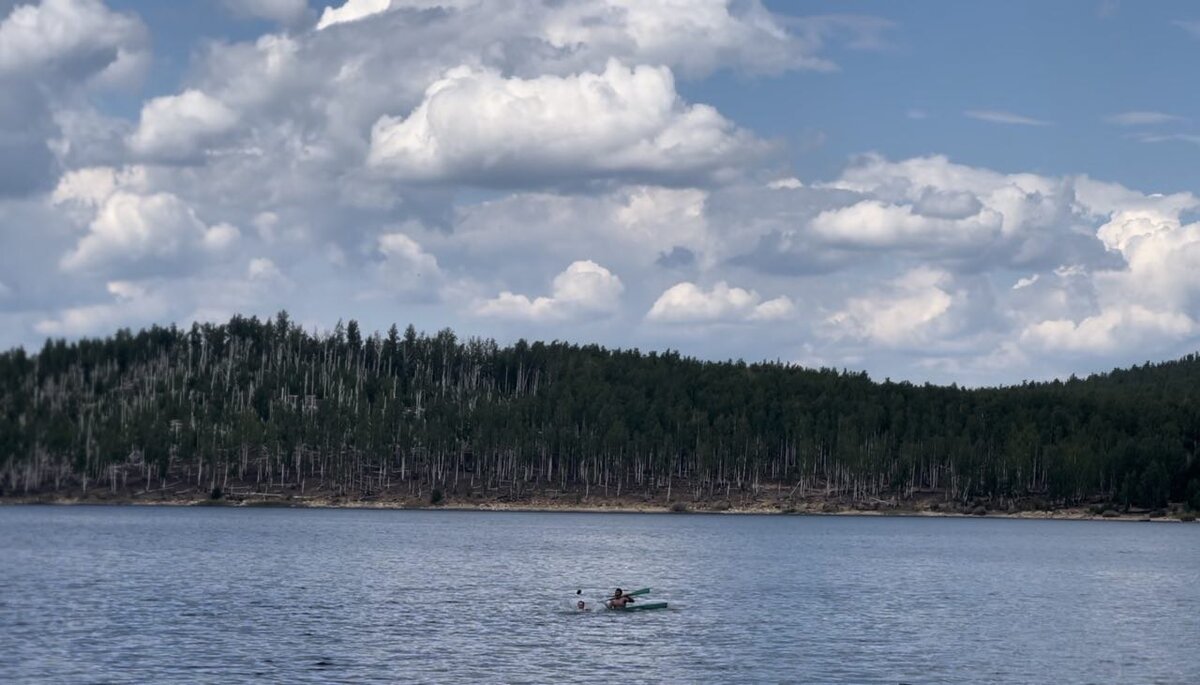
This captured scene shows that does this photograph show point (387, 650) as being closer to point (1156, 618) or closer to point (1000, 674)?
point (1000, 674)

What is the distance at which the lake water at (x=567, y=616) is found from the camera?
67.9m

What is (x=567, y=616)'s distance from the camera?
Answer: 90.1 meters

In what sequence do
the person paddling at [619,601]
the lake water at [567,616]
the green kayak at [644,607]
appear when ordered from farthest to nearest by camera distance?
the person paddling at [619,601], the green kayak at [644,607], the lake water at [567,616]

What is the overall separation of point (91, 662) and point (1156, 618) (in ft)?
227

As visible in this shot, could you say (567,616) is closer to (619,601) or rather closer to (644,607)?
(619,601)

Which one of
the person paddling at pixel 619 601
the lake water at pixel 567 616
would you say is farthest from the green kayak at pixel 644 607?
the lake water at pixel 567 616

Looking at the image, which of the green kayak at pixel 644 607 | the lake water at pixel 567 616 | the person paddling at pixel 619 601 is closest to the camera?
the lake water at pixel 567 616

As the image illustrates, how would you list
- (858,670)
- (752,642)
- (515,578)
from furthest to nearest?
(515,578) → (752,642) → (858,670)

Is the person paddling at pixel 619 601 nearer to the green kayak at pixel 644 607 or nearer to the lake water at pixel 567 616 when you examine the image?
the green kayak at pixel 644 607

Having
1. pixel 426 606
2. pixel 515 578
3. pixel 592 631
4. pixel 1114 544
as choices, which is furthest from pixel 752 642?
pixel 1114 544

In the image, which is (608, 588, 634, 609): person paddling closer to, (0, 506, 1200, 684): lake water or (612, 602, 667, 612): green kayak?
(612, 602, 667, 612): green kayak

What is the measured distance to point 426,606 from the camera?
9344 centimetres

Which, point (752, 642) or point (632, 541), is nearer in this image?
point (752, 642)

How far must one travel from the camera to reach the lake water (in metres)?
67.9
